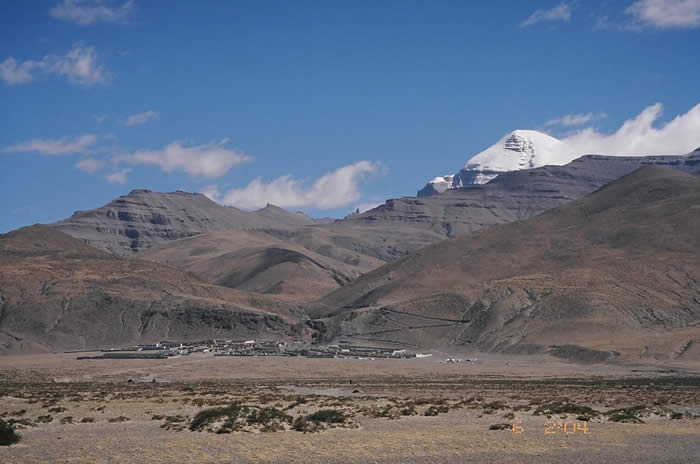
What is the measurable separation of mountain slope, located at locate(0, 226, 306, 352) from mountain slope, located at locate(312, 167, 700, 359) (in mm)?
17535

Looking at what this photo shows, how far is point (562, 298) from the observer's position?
5925 inches

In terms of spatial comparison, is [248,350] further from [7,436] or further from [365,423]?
[7,436]

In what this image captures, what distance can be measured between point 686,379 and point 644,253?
303 feet

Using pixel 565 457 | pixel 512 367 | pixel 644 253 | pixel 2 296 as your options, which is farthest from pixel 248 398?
pixel 644 253

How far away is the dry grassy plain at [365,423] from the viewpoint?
31328 millimetres

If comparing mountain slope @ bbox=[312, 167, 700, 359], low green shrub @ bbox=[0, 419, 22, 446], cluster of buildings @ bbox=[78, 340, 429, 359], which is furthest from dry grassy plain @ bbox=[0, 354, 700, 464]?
mountain slope @ bbox=[312, 167, 700, 359]

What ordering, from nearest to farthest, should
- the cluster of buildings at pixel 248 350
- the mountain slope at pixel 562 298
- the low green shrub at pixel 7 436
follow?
the low green shrub at pixel 7 436 → the cluster of buildings at pixel 248 350 → the mountain slope at pixel 562 298

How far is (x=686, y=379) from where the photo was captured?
85.6 meters

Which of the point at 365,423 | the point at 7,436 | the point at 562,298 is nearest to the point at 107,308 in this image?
the point at 562,298

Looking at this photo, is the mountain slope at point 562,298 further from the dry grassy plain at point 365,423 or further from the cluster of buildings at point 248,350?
the dry grassy plain at point 365,423

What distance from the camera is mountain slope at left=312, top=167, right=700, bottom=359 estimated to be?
137250 mm
